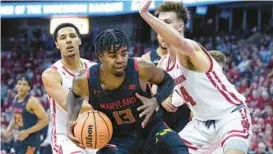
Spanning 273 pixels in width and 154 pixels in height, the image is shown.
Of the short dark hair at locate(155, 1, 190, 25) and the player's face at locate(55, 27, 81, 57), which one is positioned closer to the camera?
the short dark hair at locate(155, 1, 190, 25)

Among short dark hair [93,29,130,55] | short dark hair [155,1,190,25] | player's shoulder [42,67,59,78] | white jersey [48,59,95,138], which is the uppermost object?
short dark hair [155,1,190,25]

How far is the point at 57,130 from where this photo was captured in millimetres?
6832

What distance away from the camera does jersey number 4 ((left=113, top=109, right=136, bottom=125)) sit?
541 centimetres

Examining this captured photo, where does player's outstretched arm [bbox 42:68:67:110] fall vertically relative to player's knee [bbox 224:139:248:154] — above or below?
above

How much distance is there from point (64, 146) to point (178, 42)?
1.87m

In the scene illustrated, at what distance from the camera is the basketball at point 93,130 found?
5.29 m

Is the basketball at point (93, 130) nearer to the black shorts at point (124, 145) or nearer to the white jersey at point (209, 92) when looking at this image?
the black shorts at point (124, 145)

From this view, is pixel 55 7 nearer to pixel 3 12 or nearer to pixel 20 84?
pixel 3 12

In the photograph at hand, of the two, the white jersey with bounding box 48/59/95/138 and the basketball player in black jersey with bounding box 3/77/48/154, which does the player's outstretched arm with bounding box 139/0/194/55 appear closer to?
the white jersey with bounding box 48/59/95/138

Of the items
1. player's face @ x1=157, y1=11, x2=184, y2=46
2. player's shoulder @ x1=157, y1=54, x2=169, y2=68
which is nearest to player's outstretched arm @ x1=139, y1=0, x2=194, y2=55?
player's face @ x1=157, y1=11, x2=184, y2=46

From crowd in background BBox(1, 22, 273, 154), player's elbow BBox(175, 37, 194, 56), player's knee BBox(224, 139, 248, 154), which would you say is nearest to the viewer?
player's elbow BBox(175, 37, 194, 56)

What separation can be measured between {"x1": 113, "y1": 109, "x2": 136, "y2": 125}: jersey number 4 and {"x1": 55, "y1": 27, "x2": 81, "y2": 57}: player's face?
1.61 metres

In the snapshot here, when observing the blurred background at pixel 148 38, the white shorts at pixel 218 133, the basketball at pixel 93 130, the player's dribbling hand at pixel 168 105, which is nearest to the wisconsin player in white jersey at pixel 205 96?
the white shorts at pixel 218 133

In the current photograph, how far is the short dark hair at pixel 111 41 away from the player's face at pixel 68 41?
→ 157 cm
